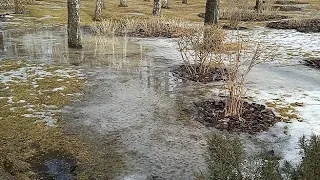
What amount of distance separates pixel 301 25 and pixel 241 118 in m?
16.6

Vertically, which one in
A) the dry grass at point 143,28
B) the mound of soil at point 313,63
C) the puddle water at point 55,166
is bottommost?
the puddle water at point 55,166

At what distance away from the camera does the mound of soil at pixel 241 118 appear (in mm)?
7117

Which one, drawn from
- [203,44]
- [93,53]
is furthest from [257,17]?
[203,44]

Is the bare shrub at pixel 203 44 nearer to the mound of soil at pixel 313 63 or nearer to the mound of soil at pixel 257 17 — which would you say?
the mound of soil at pixel 313 63

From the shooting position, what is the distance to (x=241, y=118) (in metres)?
7.46

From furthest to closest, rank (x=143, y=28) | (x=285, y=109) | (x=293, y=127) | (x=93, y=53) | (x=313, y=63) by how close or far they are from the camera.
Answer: (x=143, y=28), (x=93, y=53), (x=313, y=63), (x=285, y=109), (x=293, y=127)

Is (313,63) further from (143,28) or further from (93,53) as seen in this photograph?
(143,28)

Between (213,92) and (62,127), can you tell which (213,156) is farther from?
(213,92)

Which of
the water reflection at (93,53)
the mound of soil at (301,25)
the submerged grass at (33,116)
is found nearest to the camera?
the submerged grass at (33,116)

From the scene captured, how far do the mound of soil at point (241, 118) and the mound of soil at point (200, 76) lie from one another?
2.17 meters

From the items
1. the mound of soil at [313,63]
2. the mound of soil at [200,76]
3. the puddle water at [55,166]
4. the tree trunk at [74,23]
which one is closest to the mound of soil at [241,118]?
the mound of soil at [200,76]

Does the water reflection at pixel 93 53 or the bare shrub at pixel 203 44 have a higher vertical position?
the bare shrub at pixel 203 44

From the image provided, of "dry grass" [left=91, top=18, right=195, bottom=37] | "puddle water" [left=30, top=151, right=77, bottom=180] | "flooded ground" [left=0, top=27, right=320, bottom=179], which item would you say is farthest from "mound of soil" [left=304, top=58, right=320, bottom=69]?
"puddle water" [left=30, top=151, right=77, bottom=180]

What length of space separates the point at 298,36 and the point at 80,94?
44.3ft
